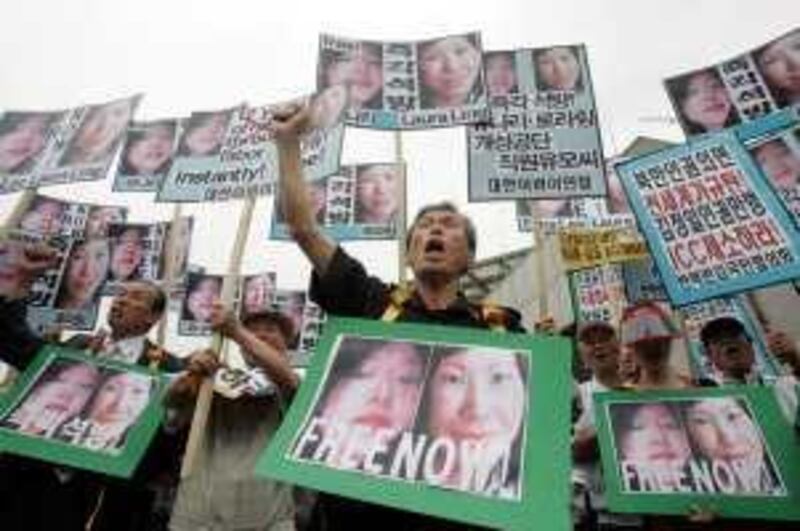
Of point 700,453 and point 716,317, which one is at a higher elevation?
point 716,317

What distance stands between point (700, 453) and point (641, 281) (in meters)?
4.45

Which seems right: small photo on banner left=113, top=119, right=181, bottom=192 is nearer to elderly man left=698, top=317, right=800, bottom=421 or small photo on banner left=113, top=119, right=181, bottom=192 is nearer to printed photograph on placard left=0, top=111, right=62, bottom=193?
printed photograph on placard left=0, top=111, right=62, bottom=193

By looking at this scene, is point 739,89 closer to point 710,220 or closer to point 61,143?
point 710,220

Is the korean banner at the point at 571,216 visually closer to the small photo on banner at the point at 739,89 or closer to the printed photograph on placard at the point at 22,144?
the small photo on banner at the point at 739,89

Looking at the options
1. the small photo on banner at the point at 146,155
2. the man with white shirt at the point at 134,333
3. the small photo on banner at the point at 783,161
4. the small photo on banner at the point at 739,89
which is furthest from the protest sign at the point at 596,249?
the man with white shirt at the point at 134,333

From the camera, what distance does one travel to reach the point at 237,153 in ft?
22.6

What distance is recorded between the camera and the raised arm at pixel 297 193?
3.15 meters

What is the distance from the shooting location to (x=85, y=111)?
8.49 metres

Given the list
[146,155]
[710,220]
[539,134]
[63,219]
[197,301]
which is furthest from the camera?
[197,301]

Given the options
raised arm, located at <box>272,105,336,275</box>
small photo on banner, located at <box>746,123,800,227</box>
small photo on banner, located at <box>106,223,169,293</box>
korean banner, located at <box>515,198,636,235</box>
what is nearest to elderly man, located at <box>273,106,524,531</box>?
raised arm, located at <box>272,105,336,275</box>

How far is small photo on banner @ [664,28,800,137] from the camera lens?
23.4 ft

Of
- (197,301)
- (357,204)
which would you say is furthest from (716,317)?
(197,301)

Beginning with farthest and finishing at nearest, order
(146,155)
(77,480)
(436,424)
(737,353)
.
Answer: (146,155)
(737,353)
(77,480)
(436,424)

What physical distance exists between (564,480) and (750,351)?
11.5 feet
